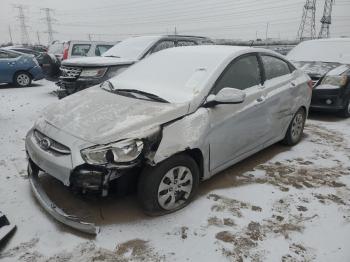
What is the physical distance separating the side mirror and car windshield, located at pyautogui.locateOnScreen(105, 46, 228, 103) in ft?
0.39

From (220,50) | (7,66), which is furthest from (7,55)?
(220,50)

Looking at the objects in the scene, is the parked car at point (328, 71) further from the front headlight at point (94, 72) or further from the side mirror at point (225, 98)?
the front headlight at point (94, 72)

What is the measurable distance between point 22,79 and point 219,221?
10202 millimetres

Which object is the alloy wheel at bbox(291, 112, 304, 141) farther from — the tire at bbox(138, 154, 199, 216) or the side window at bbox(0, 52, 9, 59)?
the side window at bbox(0, 52, 9, 59)

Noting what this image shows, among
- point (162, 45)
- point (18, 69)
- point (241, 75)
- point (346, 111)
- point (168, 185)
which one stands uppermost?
point (162, 45)

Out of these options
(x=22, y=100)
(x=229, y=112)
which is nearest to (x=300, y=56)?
(x=229, y=112)

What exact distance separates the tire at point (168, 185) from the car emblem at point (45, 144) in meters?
0.91

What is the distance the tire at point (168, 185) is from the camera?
293cm

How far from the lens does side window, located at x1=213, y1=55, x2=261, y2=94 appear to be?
3605mm

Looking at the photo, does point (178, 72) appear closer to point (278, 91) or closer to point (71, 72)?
point (278, 91)

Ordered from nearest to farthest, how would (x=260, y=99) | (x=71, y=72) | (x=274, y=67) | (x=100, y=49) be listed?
(x=260, y=99)
(x=274, y=67)
(x=71, y=72)
(x=100, y=49)

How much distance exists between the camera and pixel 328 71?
23.6 feet

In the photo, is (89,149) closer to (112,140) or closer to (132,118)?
(112,140)

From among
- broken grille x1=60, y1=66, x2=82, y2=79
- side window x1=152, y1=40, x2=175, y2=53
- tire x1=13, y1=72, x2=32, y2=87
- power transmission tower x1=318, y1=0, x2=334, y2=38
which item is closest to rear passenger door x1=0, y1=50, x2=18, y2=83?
tire x1=13, y1=72, x2=32, y2=87
